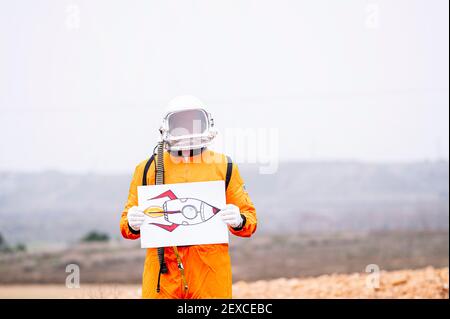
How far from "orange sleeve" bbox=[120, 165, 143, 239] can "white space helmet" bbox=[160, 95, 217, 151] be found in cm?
26

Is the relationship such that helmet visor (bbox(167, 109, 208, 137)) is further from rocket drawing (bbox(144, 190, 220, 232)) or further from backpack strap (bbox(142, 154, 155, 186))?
rocket drawing (bbox(144, 190, 220, 232))

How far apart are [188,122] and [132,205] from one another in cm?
64

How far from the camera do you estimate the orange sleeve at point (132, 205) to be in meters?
4.30

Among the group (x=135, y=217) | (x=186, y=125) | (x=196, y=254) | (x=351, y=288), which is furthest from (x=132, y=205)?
(x=351, y=288)

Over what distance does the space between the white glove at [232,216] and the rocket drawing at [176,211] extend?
10 centimetres

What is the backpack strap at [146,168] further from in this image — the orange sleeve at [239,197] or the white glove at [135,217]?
the orange sleeve at [239,197]

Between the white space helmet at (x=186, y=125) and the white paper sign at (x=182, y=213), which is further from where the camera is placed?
the white space helmet at (x=186, y=125)

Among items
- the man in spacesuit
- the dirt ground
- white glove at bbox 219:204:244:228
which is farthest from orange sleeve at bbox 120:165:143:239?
the dirt ground

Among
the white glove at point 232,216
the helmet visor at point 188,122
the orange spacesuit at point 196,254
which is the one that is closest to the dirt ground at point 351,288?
the orange spacesuit at point 196,254

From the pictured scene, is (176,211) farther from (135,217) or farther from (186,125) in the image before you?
(186,125)

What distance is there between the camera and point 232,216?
4.18 metres

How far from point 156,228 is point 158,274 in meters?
0.28

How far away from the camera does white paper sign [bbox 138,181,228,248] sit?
4.28m

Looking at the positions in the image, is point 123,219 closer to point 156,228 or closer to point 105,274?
point 156,228
